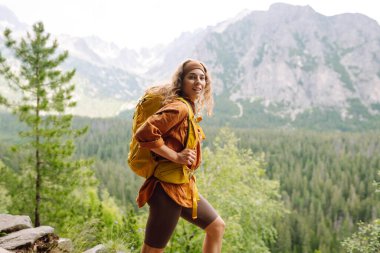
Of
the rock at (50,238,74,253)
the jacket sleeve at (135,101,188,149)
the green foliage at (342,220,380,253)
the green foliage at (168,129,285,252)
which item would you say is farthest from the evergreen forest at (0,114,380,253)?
the jacket sleeve at (135,101,188,149)

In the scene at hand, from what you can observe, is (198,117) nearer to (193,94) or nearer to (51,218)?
(193,94)

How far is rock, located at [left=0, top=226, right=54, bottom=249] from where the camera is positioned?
5305 millimetres

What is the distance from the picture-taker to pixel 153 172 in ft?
11.7

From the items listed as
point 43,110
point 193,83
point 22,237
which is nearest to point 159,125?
point 193,83

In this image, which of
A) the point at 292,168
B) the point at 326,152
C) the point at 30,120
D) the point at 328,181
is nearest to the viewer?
the point at 30,120

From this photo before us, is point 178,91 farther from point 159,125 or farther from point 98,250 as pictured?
point 98,250

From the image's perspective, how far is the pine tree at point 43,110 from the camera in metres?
14.3

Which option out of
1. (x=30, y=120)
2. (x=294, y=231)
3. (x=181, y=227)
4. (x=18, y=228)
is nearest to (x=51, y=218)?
(x=30, y=120)

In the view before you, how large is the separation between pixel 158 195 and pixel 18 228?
4.18 metres

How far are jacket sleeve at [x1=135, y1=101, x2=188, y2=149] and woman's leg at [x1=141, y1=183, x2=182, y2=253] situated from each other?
51 cm

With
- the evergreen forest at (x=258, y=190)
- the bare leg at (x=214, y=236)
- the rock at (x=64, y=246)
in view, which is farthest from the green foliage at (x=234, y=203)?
the bare leg at (x=214, y=236)

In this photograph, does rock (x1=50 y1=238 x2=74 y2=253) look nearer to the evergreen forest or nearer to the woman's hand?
the evergreen forest

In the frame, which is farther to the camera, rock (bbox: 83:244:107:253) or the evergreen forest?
the evergreen forest

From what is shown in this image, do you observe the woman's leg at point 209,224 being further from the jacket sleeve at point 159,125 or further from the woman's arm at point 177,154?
the jacket sleeve at point 159,125
